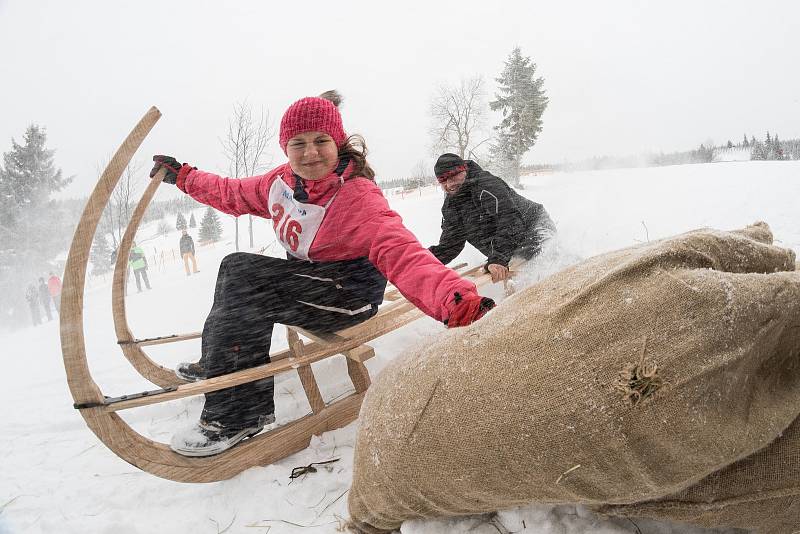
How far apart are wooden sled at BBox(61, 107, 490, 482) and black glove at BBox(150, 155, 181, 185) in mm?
293

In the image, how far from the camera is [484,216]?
14.0ft

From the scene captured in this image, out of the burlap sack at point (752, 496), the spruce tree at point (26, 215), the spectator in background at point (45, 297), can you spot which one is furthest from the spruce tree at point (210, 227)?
the burlap sack at point (752, 496)

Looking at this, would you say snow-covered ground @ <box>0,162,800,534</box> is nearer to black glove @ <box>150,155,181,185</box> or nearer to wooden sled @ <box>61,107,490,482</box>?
wooden sled @ <box>61,107,490,482</box>

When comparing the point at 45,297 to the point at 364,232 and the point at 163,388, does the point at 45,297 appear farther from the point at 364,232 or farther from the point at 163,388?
the point at 364,232

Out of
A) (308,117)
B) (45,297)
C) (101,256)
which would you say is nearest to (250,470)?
(308,117)

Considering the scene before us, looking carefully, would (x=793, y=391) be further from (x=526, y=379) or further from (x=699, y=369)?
(x=526, y=379)

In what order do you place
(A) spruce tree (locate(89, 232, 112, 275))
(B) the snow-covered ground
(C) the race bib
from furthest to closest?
(A) spruce tree (locate(89, 232, 112, 275)) → (C) the race bib → (B) the snow-covered ground

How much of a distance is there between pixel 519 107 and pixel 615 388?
952 inches

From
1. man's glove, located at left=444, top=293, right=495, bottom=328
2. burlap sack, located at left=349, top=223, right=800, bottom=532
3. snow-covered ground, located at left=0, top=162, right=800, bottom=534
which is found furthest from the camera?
snow-covered ground, located at left=0, top=162, right=800, bottom=534

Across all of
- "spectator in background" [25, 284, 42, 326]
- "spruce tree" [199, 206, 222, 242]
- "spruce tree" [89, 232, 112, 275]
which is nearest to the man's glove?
"spectator in background" [25, 284, 42, 326]

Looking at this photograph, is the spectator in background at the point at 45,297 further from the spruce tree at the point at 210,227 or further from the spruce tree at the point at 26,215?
the spruce tree at the point at 210,227

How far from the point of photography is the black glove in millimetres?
2727

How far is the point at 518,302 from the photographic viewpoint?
4.01 feet

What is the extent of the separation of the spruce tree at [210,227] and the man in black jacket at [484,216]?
23.3 meters
